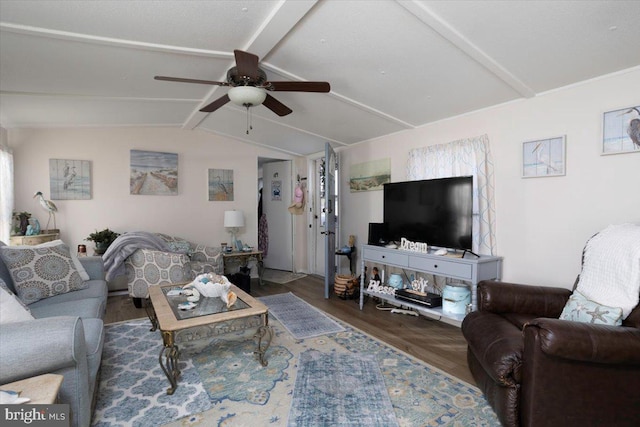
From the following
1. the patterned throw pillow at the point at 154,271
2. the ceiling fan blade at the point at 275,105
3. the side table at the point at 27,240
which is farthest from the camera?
the patterned throw pillow at the point at 154,271

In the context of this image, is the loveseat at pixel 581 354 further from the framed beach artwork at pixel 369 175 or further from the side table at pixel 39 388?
the framed beach artwork at pixel 369 175

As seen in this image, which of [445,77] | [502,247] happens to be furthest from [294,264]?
[445,77]

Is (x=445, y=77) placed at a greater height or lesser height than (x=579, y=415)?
greater

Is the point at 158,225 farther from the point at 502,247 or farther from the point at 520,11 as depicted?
the point at 520,11

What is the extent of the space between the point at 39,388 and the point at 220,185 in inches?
160

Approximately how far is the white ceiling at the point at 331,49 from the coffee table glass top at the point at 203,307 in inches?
73.4

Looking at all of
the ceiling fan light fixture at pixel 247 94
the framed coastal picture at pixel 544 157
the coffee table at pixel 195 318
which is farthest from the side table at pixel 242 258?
the framed coastal picture at pixel 544 157

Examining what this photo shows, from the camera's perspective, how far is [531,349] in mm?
1510

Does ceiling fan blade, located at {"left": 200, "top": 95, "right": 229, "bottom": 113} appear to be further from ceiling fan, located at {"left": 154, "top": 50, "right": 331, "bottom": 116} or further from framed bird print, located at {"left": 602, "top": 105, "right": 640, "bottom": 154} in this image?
framed bird print, located at {"left": 602, "top": 105, "right": 640, "bottom": 154}

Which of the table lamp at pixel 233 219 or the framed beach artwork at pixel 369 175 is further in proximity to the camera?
the table lamp at pixel 233 219

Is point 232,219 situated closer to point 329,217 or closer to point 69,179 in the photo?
point 329,217

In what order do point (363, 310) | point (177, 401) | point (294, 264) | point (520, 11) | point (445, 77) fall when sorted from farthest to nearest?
point (294, 264) < point (363, 310) < point (445, 77) < point (177, 401) < point (520, 11)

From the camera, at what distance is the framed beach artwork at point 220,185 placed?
16.4 ft

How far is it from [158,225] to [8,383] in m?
3.57
